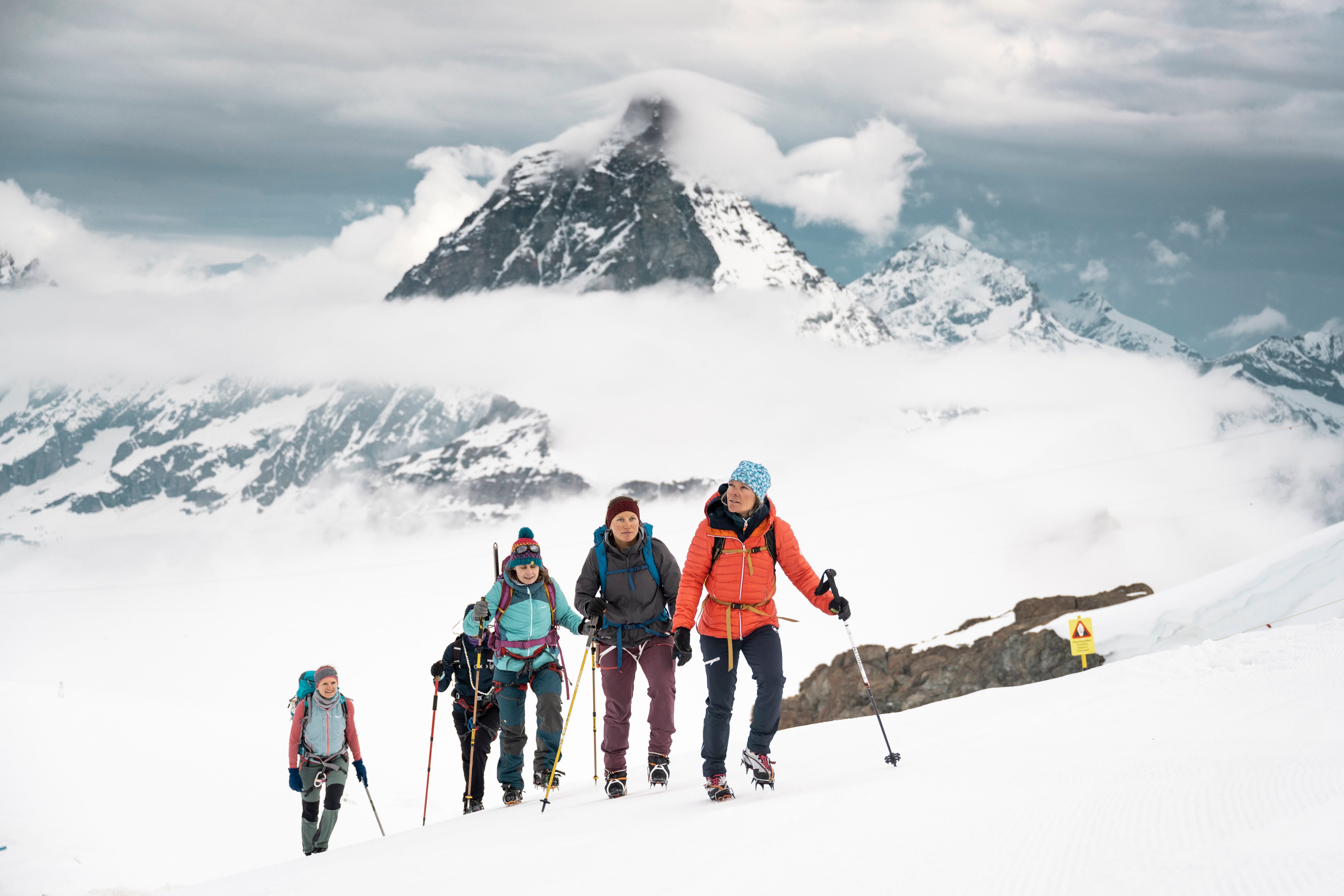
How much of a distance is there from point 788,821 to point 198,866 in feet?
53.7

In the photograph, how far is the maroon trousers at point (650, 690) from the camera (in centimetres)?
918

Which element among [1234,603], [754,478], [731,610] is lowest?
[1234,603]

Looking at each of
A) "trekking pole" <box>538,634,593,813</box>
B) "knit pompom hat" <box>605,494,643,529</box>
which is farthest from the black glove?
"knit pompom hat" <box>605,494,643,529</box>

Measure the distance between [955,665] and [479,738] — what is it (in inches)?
936

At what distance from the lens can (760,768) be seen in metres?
8.14

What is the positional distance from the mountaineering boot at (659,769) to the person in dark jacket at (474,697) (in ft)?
9.05

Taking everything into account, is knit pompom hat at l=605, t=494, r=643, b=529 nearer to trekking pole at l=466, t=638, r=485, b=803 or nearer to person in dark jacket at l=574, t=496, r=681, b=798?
person in dark jacket at l=574, t=496, r=681, b=798

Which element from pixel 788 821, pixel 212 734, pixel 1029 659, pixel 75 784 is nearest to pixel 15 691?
pixel 212 734

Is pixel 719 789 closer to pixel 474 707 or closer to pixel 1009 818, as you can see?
pixel 1009 818

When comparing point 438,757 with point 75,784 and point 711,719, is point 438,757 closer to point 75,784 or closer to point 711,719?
point 75,784

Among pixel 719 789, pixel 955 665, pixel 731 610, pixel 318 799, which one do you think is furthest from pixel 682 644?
pixel 955 665

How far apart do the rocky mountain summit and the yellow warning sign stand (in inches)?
214

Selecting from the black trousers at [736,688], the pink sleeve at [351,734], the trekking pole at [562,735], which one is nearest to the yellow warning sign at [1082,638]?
the trekking pole at [562,735]

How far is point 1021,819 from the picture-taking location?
552 centimetres
